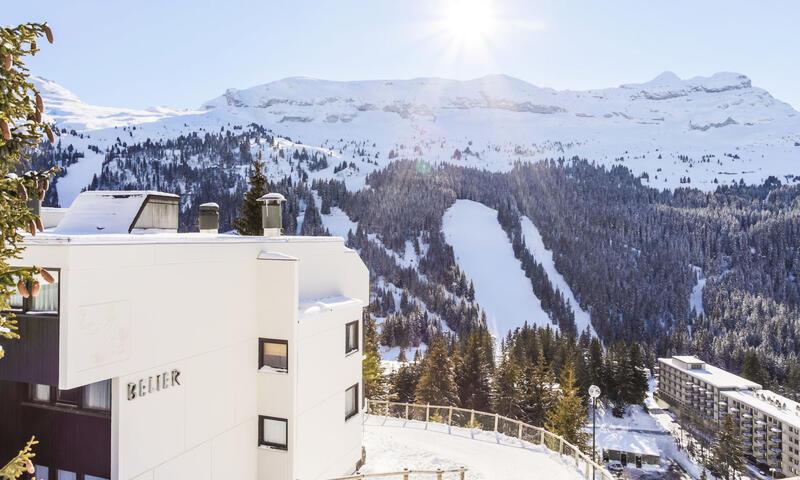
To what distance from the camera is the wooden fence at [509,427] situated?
825 inches

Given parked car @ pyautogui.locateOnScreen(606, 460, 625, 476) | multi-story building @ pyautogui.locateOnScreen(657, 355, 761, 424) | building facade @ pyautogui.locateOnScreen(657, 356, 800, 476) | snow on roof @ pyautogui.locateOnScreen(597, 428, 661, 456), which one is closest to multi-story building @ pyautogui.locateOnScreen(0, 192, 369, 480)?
parked car @ pyautogui.locateOnScreen(606, 460, 625, 476)

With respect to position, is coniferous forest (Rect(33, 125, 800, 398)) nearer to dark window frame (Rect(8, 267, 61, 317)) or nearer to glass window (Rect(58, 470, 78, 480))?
glass window (Rect(58, 470, 78, 480))

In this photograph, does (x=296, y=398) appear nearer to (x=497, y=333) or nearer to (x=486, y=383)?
(x=486, y=383)

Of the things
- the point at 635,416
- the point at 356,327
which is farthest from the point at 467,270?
the point at 356,327

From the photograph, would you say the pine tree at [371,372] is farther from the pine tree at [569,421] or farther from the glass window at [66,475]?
the glass window at [66,475]

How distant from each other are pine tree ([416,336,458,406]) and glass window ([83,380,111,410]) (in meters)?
45.8

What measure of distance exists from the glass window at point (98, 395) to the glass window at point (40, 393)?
4.05 ft

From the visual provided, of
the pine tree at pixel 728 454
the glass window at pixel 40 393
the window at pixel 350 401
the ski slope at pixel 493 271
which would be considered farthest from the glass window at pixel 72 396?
the ski slope at pixel 493 271

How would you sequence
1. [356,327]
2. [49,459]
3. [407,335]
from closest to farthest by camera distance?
[49,459]
[356,327]
[407,335]

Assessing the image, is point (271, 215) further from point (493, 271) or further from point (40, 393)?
point (493, 271)

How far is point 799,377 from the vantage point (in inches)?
3681

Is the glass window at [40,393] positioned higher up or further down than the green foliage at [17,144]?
further down

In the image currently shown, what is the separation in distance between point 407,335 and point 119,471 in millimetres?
105605

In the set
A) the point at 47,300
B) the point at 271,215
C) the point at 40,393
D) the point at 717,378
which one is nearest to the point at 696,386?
the point at 717,378
